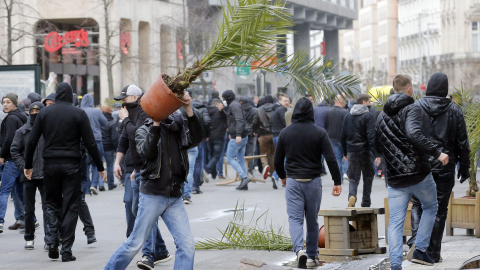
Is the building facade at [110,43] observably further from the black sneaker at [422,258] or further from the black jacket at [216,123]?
the black sneaker at [422,258]

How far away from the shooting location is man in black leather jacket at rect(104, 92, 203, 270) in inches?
324

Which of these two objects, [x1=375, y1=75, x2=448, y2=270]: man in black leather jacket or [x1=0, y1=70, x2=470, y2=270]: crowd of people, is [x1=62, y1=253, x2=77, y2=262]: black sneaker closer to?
[x1=0, y1=70, x2=470, y2=270]: crowd of people

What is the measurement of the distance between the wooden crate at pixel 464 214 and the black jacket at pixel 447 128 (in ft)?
7.71

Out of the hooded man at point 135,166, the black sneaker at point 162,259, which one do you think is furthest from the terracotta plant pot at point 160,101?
the black sneaker at point 162,259

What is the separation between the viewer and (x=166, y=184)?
8289mm

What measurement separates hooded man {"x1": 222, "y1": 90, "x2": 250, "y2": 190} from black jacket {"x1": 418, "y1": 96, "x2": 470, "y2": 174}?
1015 cm

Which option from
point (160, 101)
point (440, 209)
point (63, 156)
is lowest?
point (440, 209)

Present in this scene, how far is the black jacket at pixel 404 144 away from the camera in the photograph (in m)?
9.32

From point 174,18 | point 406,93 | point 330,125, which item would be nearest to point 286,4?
point 406,93

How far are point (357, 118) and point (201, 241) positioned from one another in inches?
168

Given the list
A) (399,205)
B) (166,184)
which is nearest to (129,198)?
(166,184)

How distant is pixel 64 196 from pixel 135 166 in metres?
1.14

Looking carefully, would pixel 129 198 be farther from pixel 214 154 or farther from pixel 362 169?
pixel 214 154

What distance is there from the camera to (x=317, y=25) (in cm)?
7281
